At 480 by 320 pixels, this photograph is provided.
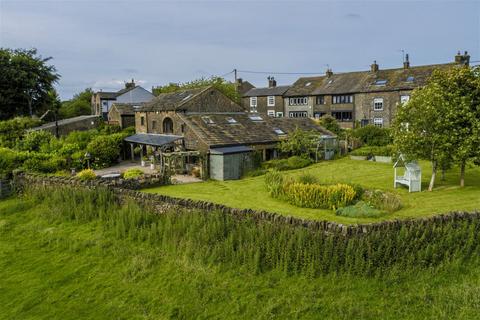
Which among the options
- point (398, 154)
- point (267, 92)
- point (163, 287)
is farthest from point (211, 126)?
point (267, 92)

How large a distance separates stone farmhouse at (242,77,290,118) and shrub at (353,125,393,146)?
21610mm

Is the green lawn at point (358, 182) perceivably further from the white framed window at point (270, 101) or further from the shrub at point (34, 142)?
the white framed window at point (270, 101)

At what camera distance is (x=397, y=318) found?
8.45 m

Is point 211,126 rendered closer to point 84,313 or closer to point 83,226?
point 83,226

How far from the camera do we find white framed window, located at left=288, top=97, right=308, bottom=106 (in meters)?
58.6

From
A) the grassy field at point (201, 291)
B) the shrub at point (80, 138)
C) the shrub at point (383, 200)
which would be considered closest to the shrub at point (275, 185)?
the shrub at point (383, 200)

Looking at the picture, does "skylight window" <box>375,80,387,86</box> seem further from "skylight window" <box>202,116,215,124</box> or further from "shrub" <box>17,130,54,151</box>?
"shrub" <box>17,130,54,151</box>

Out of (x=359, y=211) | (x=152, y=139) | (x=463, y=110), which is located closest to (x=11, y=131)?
(x=152, y=139)

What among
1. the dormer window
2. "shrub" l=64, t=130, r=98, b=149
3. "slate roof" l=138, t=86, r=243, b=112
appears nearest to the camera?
"slate roof" l=138, t=86, r=243, b=112

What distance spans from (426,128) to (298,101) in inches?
1626

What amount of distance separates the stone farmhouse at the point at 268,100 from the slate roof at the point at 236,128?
2363 cm

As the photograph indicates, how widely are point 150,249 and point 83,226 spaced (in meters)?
4.40

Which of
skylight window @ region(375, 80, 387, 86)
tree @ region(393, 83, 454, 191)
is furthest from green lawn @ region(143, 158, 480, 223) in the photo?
skylight window @ region(375, 80, 387, 86)

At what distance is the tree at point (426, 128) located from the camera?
18422 millimetres
